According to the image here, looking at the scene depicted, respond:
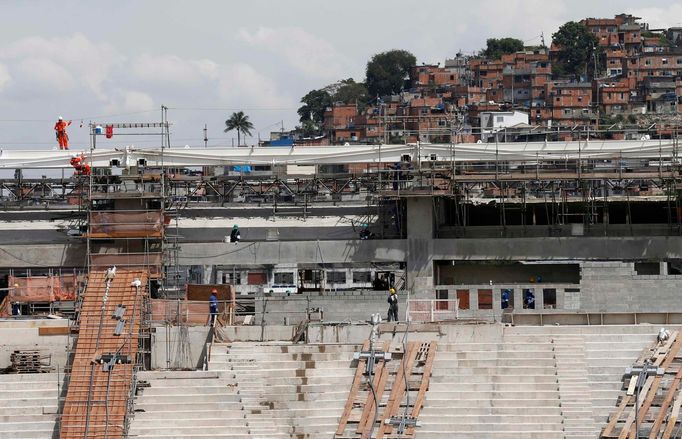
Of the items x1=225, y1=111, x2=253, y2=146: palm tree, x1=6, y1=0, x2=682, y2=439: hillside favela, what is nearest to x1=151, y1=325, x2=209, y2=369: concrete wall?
x1=6, y1=0, x2=682, y2=439: hillside favela

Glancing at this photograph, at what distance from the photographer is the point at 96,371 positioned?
49906 mm

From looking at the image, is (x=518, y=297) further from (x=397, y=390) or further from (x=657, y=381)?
(x=397, y=390)

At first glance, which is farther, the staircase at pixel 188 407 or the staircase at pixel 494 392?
the staircase at pixel 188 407

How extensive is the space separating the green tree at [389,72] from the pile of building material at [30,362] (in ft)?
409

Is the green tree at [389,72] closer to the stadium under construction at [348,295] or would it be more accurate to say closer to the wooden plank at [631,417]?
the stadium under construction at [348,295]

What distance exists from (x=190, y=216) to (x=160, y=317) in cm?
867

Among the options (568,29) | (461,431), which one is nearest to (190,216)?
(461,431)

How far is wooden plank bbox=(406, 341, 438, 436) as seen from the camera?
47.2 meters

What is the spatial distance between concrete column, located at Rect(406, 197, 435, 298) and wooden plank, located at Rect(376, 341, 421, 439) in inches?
385

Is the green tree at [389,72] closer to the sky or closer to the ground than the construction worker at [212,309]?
closer to the sky

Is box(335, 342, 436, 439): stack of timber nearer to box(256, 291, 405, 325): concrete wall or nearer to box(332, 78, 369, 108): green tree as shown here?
box(256, 291, 405, 325): concrete wall

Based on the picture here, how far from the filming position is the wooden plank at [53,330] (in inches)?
2116

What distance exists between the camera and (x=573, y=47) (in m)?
179

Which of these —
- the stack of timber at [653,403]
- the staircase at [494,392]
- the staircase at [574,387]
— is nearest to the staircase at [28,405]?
the staircase at [494,392]
